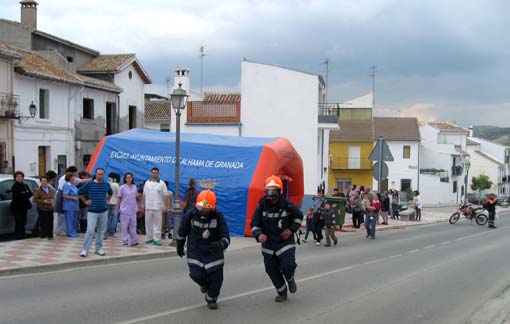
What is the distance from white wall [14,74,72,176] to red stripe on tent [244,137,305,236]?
43.8ft

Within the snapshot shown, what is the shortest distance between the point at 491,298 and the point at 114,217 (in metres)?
10.0

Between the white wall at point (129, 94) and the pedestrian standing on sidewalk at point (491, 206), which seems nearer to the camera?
the pedestrian standing on sidewalk at point (491, 206)

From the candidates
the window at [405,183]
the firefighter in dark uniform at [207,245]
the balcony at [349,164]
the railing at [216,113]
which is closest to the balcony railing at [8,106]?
the railing at [216,113]

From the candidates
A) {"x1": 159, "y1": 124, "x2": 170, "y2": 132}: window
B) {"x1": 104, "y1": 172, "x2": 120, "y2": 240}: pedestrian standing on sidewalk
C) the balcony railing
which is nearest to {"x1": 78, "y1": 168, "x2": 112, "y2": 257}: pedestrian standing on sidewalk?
{"x1": 104, "y1": 172, "x2": 120, "y2": 240}: pedestrian standing on sidewalk

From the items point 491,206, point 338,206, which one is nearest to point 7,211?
point 338,206

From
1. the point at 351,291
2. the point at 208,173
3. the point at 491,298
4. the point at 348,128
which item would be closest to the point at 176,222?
the point at 208,173

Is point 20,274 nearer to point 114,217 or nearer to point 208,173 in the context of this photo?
point 114,217

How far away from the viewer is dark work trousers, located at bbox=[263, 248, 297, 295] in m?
8.30

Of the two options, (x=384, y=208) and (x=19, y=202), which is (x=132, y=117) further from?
(x=19, y=202)

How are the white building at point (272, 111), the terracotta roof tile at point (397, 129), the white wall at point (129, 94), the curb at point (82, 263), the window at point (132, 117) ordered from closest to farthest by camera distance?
the curb at point (82, 263)
the white building at point (272, 111)
the white wall at point (129, 94)
the window at point (132, 117)
the terracotta roof tile at point (397, 129)

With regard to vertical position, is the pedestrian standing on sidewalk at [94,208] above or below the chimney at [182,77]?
below

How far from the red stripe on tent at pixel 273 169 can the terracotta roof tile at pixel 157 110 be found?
81.5 ft

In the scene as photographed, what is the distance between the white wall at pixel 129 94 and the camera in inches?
1445

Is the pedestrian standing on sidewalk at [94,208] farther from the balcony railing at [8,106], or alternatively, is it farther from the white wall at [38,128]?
the white wall at [38,128]
